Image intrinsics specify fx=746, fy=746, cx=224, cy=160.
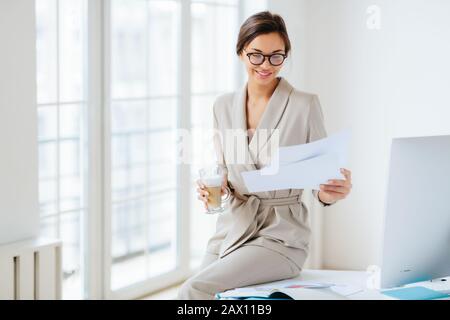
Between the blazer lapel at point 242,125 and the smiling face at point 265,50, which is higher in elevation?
the smiling face at point 265,50

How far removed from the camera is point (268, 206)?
2506mm

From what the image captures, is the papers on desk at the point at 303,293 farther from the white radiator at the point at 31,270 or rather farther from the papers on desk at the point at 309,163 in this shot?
the white radiator at the point at 31,270

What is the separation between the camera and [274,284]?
2354mm

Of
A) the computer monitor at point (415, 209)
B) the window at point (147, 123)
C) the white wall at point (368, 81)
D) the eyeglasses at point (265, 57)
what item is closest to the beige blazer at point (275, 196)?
the eyeglasses at point (265, 57)

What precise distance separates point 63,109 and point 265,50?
4.76 feet

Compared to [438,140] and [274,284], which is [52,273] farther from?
[438,140]

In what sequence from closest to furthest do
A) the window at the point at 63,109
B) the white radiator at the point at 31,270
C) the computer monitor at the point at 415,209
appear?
the computer monitor at the point at 415,209
the white radiator at the point at 31,270
the window at the point at 63,109

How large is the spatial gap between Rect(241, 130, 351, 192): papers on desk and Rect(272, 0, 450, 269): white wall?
2.32 meters

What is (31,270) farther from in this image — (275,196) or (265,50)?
(265,50)

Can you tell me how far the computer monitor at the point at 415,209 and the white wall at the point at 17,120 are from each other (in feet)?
6.04

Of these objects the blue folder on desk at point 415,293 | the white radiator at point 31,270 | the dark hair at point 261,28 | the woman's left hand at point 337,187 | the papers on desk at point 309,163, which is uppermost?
the dark hair at point 261,28

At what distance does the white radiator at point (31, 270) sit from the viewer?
119 inches

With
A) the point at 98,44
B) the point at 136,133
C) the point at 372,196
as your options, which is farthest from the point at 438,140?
the point at 372,196
